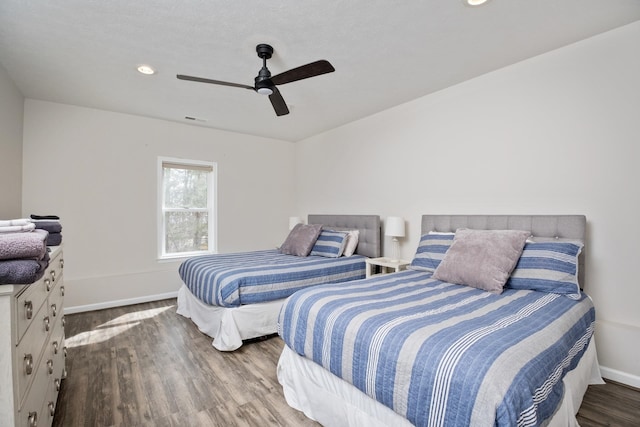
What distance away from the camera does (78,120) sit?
3.80 m

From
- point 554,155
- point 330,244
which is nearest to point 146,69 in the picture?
point 330,244

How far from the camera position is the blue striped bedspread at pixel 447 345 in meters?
1.12

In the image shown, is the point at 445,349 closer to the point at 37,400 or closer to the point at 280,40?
the point at 37,400

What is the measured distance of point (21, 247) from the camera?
3.69 feet

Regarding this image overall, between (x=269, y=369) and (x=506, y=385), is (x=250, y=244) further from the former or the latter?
(x=506, y=385)

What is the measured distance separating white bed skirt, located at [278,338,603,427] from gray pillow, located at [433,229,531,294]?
2.13ft

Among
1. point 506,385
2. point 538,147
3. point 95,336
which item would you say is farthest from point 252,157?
point 506,385

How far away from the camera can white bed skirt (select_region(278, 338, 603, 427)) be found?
146 centimetres

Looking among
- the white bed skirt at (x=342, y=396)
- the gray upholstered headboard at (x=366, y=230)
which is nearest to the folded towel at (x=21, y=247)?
the white bed skirt at (x=342, y=396)

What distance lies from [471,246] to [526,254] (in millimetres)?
370

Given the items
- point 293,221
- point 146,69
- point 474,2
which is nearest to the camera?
point 474,2

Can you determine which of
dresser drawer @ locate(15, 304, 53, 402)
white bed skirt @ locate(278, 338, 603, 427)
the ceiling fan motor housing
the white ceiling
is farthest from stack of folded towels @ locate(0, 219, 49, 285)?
the ceiling fan motor housing

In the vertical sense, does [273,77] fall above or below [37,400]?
above

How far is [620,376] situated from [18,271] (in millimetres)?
A: 3499
